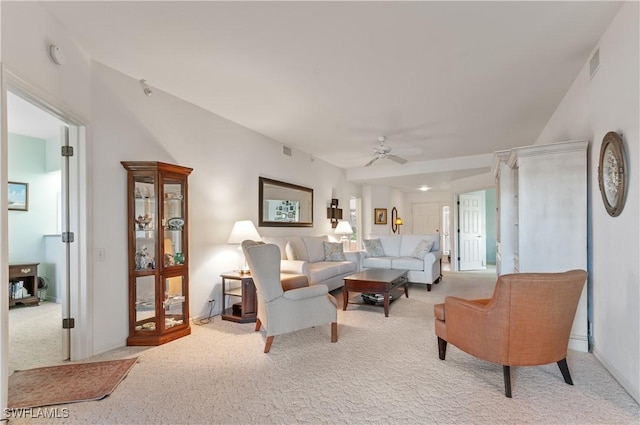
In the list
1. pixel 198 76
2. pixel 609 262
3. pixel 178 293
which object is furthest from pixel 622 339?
pixel 198 76

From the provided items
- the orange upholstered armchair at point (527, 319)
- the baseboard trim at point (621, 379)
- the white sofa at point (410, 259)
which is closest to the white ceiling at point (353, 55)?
the orange upholstered armchair at point (527, 319)

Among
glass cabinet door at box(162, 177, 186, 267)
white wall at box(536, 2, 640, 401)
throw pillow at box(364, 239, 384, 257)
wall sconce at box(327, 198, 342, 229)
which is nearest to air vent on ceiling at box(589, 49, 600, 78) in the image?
white wall at box(536, 2, 640, 401)

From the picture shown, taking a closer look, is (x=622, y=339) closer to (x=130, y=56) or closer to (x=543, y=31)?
(x=543, y=31)

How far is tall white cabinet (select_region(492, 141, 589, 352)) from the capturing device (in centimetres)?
298

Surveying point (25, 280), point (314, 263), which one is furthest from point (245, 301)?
point (25, 280)

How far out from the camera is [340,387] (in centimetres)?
231

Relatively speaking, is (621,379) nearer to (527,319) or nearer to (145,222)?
(527,319)

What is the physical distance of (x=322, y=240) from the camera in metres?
6.19

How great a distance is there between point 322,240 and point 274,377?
3.82 m

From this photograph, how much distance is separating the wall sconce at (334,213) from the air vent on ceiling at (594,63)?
5.21 m

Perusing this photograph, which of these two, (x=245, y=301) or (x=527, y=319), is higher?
(x=527, y=319)

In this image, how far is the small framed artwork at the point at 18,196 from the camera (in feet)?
16.0

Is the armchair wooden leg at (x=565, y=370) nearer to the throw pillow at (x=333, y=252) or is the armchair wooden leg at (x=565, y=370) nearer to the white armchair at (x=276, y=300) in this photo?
the white armchair at (x=276, y=300)

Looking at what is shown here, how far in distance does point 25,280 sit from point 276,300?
4430mm
